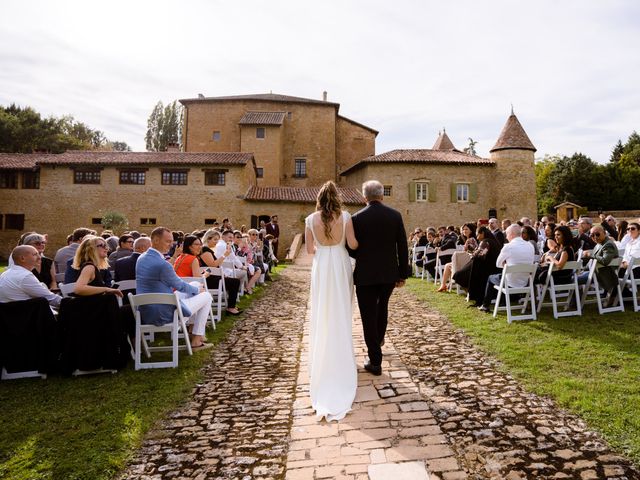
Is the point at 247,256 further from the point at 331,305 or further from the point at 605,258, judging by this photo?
the point at 605,258

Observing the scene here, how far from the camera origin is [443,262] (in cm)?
1177

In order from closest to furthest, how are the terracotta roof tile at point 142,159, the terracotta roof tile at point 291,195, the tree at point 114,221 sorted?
the tree at point 114,221, the terracotta roof tile at point 142,159, the terracotta roof tile at point 291,195

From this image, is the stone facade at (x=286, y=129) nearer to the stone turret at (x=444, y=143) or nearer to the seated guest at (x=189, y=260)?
the stone turret at (x=444, y=143)

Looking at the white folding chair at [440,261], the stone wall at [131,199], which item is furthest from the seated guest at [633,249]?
the stone wall at [131,199]

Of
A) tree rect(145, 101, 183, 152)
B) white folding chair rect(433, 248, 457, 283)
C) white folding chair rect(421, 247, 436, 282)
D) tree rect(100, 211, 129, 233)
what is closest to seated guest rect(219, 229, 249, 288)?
white folding chair rect(433, 248, 457, 283)

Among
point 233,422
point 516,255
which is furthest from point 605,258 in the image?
point 233,422

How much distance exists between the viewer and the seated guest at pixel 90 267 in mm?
4691

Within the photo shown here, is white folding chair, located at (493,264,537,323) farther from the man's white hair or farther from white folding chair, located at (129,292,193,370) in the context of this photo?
white folding chair, located at (129,292,193,370)

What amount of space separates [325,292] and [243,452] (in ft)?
5.24

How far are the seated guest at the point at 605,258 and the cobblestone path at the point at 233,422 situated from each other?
543cm

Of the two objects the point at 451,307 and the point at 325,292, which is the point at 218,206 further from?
the point at 325,292

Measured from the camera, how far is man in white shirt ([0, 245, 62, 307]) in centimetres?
459

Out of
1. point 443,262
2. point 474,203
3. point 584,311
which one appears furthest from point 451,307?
point 474,203

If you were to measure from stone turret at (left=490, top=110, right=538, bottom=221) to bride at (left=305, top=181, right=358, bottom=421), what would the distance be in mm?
29162
